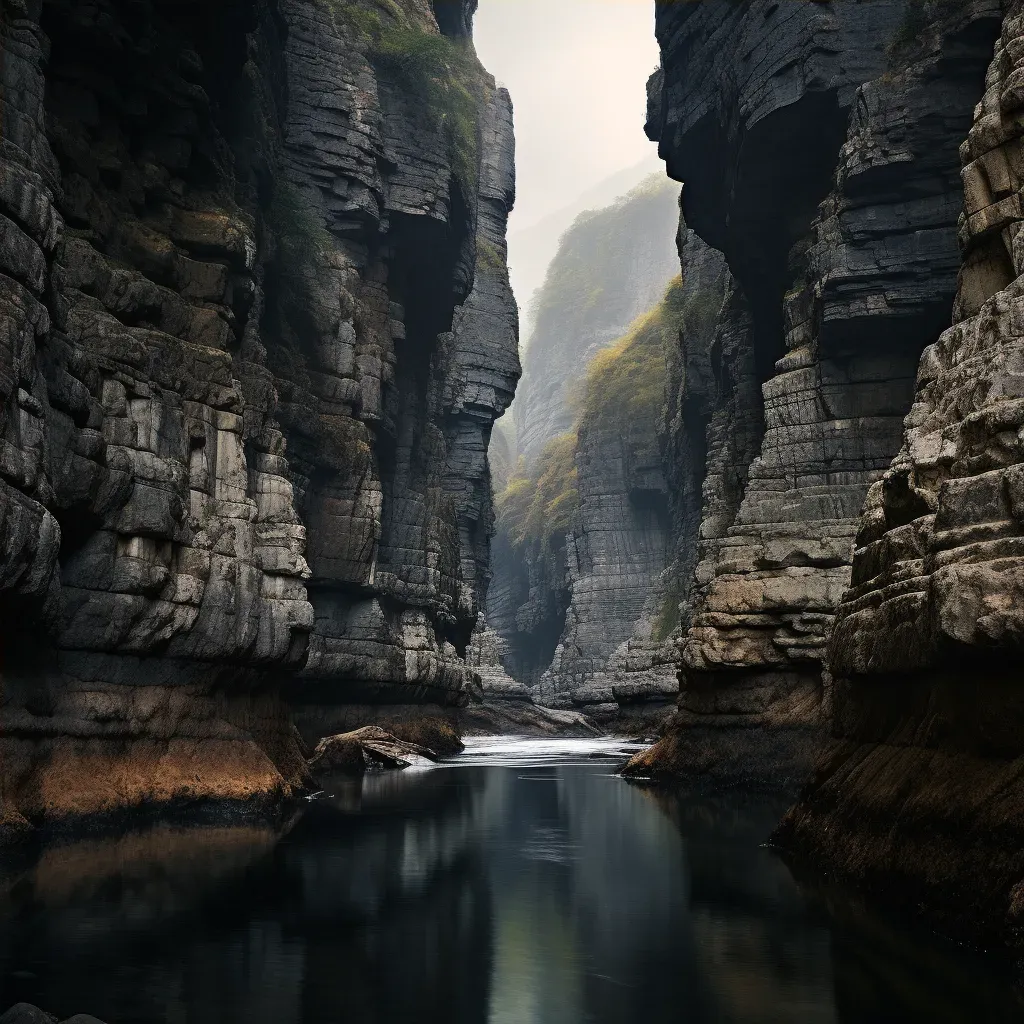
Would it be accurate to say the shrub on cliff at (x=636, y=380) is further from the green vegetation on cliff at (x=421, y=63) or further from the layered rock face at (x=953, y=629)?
the layered rock face at (x=953, y=629)

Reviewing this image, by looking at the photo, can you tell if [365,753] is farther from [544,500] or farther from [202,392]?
[544,500]

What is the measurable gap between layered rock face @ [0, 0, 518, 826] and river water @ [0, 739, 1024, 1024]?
8.69 ft

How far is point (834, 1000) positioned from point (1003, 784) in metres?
2.26

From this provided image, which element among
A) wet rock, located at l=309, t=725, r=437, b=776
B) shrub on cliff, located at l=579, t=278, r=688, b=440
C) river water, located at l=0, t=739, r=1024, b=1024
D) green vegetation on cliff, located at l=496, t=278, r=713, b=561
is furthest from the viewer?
green vegetation on cliff, located at l=496, t=278, r=713, b=561

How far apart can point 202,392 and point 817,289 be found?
64.7 ft

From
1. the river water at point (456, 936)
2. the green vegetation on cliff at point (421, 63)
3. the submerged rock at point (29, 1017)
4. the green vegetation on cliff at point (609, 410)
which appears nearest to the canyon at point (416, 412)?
the green vegetation on cliff at point (421, 63)

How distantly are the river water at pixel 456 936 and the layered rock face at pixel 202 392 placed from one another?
265 centimetres

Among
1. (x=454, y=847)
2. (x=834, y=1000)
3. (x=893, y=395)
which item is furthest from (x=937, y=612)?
(x=893, y=395)

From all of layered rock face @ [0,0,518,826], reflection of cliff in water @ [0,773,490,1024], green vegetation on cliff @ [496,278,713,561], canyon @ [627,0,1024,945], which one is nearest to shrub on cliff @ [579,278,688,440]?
green vegetation on cliff @ [496,278,713,561]

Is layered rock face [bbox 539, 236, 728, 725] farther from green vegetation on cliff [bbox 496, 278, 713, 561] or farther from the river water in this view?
the river water

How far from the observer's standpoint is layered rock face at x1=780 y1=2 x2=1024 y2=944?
9.46 metres

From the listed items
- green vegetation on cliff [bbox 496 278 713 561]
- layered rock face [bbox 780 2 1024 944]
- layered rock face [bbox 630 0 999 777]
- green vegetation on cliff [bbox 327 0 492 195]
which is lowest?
layered rock face [bbox 780 2 1024 944]

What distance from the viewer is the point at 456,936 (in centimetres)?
1165

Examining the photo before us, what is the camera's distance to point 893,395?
1355 inches
